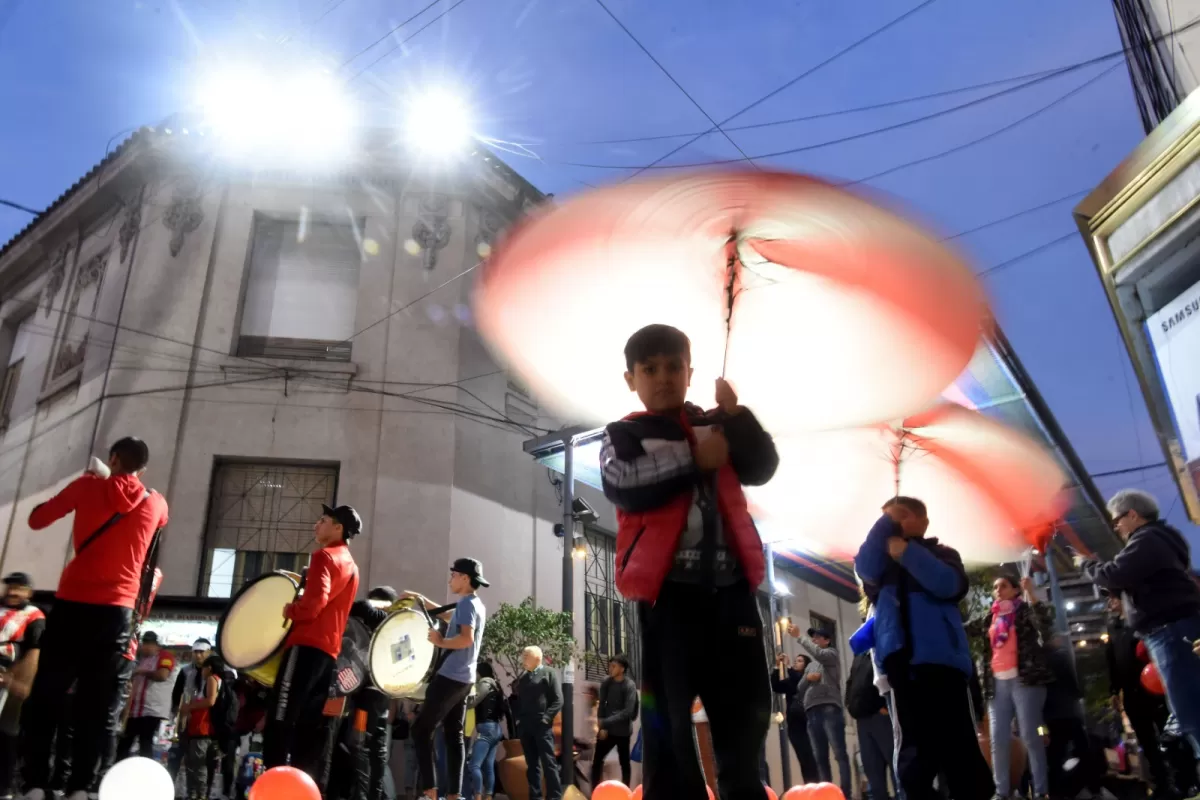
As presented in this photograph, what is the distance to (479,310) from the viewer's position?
161 inches

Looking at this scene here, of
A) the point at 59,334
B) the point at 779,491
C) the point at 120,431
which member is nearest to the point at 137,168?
the point at 59,334

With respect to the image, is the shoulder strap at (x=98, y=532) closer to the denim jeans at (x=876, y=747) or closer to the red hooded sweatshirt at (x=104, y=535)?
the red hooded sweatshirt at (x=104, y=535)

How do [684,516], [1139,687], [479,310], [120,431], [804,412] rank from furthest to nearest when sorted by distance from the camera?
[120,431]
[1139,687]
[804,412]
[479,310]
[684,516]

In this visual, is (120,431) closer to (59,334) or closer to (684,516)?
(59,334)

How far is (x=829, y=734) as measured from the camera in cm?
824

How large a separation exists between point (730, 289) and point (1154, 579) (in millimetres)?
2900

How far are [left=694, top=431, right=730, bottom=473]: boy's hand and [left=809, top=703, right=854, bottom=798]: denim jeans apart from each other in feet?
21.8

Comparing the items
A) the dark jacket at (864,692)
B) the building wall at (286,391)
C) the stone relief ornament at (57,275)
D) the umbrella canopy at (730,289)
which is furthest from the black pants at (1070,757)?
the stone relief ornament at (57,275)

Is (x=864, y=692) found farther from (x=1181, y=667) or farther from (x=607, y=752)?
(x=607, y=752)

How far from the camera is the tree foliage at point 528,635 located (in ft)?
40.9

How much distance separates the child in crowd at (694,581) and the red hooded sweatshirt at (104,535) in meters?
2.88

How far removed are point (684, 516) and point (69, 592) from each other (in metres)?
3.24

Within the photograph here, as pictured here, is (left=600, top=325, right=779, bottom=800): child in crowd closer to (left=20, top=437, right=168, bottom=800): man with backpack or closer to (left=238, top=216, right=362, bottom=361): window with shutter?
(left=20, top=437, right=168, bottom=800): man with backpack

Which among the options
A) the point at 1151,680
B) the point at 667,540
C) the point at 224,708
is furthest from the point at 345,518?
the point at 1151,680
